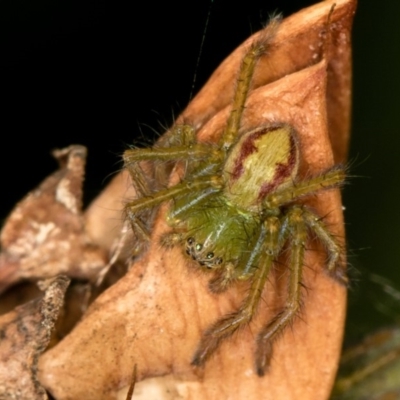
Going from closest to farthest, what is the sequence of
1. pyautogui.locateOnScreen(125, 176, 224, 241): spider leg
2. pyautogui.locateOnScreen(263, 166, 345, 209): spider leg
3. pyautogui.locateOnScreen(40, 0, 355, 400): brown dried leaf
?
pyautogui.locateOnScreen(40, 0, 355, 400): brown dried leaf, pyautogui.locateOnScreen(263, 166, 345, 209): spider leg, pyautogui.locateOnScreen(125, 176, 224, 241): spider leg

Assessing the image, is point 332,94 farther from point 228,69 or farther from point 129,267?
point 129,267

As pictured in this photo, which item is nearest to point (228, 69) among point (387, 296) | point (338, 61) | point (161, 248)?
point (338, 61)

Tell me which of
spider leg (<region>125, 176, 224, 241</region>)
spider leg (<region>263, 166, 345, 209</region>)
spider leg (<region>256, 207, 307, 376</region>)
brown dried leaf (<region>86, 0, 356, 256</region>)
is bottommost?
spider leg (<region>256, 207, 307, 376</region>)

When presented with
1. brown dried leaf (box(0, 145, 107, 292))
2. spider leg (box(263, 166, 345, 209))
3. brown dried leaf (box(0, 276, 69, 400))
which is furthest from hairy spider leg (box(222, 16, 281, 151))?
brown dried leaf (box(0, 276, 69, 400))

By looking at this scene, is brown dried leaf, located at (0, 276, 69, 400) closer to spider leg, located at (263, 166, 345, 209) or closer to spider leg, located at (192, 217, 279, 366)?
spider leg, located at (192, 217, 279, 366)

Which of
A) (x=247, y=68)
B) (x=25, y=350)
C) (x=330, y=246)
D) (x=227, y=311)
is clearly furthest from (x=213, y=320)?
(x=247, y=68)

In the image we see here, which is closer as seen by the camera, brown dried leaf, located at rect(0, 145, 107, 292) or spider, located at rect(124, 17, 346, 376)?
spider, located at rect(124, 17, 346, 376)

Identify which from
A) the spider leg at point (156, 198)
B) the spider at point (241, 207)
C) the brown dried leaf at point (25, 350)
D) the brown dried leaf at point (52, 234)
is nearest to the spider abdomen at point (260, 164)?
the spider at point (241, 207)
